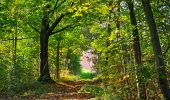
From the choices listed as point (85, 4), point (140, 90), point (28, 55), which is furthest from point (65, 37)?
point (85, 4)

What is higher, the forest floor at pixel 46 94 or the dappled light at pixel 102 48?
the dappled light at pixel 102 48

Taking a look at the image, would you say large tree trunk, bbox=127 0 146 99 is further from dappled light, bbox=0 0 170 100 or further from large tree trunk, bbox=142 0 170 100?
large tree trunk, bbox=142 0 170 100

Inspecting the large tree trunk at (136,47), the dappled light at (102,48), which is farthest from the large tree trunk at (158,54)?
the large tree trunk at (136,47)

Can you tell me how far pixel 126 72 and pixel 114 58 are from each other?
105 centimetres

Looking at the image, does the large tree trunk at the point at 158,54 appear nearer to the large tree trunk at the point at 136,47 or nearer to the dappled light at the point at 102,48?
the dappled light at the point at 102,48

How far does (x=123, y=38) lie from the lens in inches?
494

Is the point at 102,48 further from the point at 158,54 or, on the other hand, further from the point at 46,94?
the point at 46,94

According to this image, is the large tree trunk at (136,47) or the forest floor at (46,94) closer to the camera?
the large tree trunk at (136,47)

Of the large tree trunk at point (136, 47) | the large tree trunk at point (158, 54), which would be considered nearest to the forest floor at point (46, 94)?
the large tree trunk at point (136, 47)

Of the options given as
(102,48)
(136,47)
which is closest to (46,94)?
(102,48)

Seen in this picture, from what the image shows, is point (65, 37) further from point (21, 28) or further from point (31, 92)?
point (31, 92)

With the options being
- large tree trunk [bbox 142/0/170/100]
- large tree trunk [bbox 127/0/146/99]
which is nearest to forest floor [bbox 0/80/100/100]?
large tree trunk [bbox 127/0/146/99]

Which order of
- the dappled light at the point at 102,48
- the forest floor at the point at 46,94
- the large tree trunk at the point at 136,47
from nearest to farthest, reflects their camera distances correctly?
the dappled light at the point at 102,48 < the large tree trunk at the point at 136,47 < the forest floor at the point at 46,94

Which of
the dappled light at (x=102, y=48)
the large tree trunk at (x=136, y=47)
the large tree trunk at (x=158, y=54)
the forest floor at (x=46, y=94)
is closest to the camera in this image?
the large tree trunk at (x=158, y=54)
